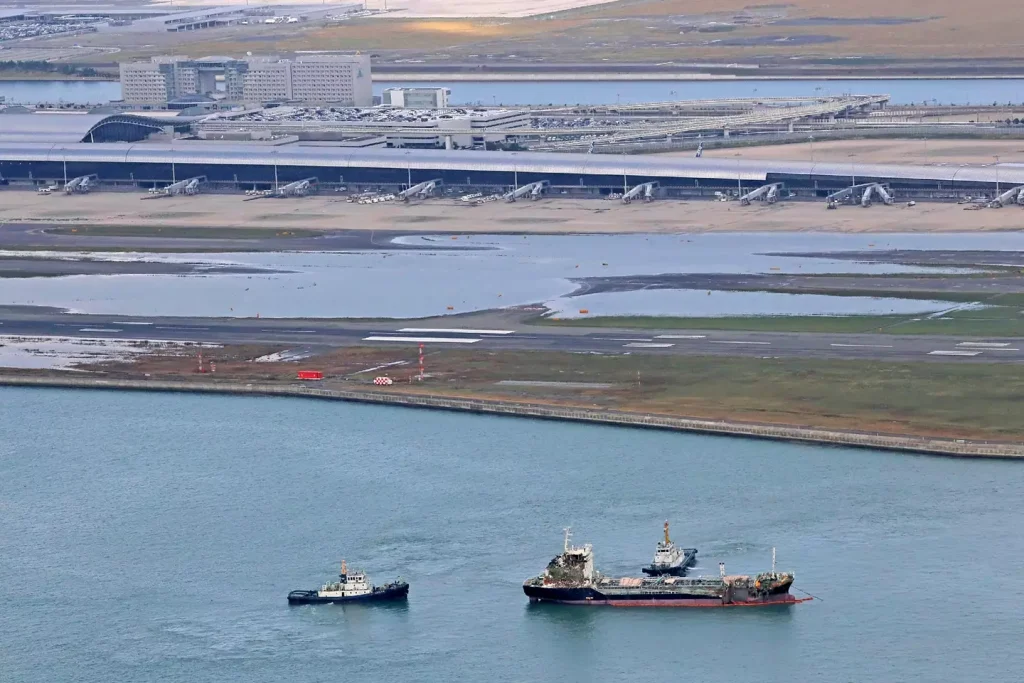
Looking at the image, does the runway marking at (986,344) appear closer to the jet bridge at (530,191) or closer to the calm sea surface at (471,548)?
the calm sea surface at (471,548)

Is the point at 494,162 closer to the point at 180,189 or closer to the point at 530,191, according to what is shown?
the point at 530,191

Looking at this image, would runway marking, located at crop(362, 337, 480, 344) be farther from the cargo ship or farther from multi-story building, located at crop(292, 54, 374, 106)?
multi-story building, located at crop(292, 54, 374, 106)

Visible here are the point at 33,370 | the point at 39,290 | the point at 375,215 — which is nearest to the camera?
the point at 33,370

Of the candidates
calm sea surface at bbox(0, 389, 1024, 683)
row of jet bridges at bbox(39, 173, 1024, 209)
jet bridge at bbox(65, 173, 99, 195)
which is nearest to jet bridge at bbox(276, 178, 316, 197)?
row of jet bridges at bbox(39, 173, 1024, 209)

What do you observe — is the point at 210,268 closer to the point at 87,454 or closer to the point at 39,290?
the point at 39,290

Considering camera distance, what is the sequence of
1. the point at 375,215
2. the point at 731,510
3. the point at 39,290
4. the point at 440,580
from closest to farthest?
the point at 440,580
the point at 731,510
the point at 39,290
the point at 375,215

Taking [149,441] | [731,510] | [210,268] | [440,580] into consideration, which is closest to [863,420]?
[731,510]

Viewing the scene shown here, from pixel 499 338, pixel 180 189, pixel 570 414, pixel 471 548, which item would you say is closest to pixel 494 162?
pixel 180 189
